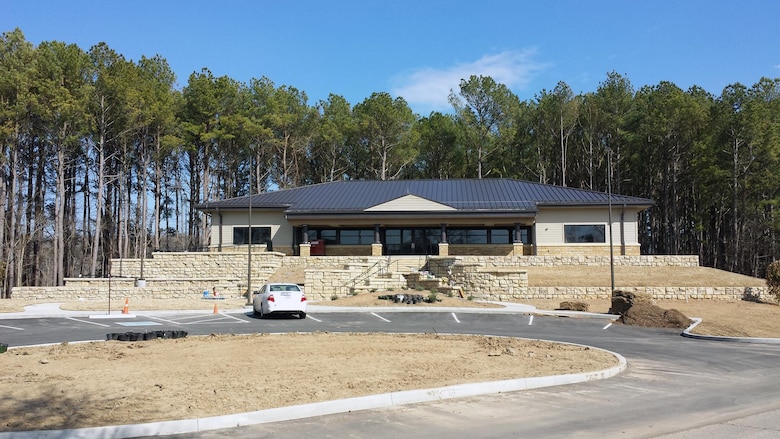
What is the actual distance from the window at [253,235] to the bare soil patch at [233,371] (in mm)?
24667

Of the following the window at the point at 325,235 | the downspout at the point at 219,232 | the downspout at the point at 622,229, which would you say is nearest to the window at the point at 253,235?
the downspout at the point at 219,232

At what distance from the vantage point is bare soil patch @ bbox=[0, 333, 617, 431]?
24.1ft

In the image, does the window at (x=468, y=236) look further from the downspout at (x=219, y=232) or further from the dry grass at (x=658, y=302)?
the downspout at (x=219, y=232)

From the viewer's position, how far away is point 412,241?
132 ft

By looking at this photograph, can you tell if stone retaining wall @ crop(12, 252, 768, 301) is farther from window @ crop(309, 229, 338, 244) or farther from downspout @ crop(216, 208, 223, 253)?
window @ crop(309, 229, 338, 244)

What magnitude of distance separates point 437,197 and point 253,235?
44.7 feet

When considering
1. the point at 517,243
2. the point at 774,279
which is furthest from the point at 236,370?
the point at 517,243

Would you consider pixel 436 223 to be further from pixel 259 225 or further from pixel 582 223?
pixel 259 225

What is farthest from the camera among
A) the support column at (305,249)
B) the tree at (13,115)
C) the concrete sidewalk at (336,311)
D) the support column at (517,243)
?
the support column at (517,243)

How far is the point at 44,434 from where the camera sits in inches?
236

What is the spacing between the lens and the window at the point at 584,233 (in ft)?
126

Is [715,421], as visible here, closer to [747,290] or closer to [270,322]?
[270,322]

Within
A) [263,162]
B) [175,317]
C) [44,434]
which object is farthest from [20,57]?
[44,434]

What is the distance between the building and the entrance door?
2.8 inches
